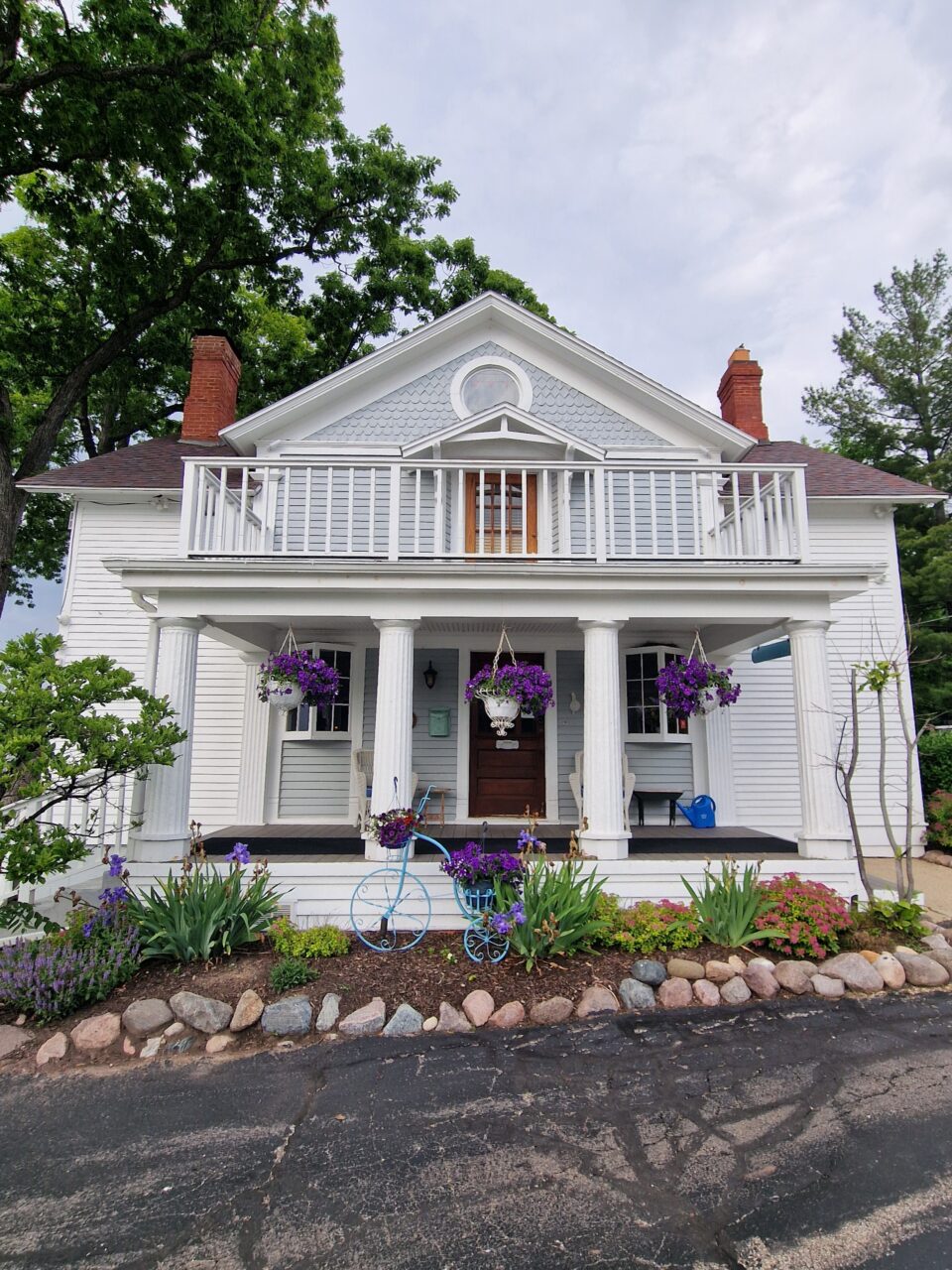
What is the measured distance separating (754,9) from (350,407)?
756 cm

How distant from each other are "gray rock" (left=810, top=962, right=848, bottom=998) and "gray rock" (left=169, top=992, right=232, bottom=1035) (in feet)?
14.5

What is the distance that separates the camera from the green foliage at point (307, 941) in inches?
196

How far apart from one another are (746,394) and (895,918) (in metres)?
8.32

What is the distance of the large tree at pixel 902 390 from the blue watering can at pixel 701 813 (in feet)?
40.1

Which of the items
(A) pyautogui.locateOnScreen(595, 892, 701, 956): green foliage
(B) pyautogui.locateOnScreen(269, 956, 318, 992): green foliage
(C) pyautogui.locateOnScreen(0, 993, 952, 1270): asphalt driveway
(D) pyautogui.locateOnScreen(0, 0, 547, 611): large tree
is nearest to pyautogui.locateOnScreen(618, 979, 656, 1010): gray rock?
(C) pyautogui.locateOnScreen(0, 993, 952, 1270): asphalt driveway

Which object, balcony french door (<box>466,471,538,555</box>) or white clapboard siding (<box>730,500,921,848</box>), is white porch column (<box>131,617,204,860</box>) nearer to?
balcony french door (<box>466,471,538,555</box>)

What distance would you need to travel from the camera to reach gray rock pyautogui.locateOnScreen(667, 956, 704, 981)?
475 centimetres

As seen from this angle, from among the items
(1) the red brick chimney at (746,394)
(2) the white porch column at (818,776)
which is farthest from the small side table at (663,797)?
(1) the red brick chimney at (746,394)

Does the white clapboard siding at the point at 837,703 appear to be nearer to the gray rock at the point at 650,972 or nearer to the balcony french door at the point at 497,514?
the balcony french door at the point at 497,514

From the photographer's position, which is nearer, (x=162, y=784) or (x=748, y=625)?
Result: (x=162, y=784)

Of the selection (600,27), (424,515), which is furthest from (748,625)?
(600,27)

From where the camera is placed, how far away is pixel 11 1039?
4062 millimetres

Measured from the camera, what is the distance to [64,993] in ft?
14.0

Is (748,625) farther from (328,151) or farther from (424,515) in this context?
(328,151)
